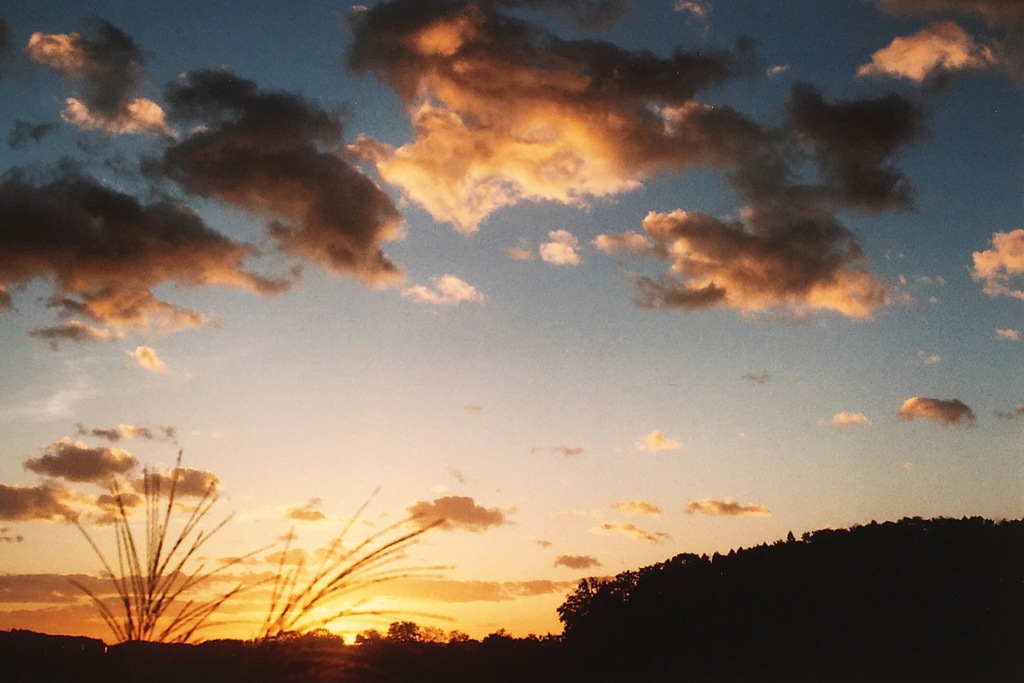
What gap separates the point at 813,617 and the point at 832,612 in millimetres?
1330

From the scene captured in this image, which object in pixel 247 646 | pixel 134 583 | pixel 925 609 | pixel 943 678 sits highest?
pixel 134 583

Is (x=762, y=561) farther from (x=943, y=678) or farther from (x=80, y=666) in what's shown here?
(x=80, y=666)

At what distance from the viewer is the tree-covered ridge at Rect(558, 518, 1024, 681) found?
45.8 m

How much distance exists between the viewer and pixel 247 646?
2.84 m

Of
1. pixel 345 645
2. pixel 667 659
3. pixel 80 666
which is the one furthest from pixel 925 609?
pixel 345 645

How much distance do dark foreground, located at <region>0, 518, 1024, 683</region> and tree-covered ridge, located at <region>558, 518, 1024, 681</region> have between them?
82 millimetres

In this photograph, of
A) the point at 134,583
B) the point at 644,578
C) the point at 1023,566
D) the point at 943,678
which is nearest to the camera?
the point at 134,583

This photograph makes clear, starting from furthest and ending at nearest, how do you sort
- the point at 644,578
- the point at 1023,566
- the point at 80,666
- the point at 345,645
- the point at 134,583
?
the point at 644,578, the point at 1023,566, the point at 80,666, the point at 134,583, the point at 345,645

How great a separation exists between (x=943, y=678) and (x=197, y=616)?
53.9 metres

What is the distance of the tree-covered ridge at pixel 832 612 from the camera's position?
150 feet

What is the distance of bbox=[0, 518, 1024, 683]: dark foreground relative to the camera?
4562 cm

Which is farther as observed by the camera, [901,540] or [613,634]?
[613,634]

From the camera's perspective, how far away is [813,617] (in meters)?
49.4

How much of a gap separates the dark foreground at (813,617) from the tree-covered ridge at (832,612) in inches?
3.2
